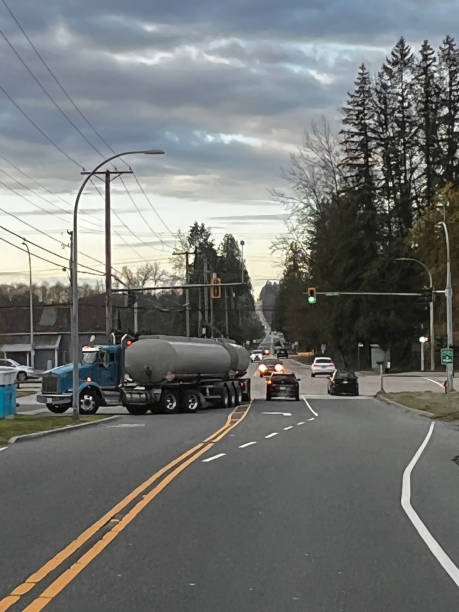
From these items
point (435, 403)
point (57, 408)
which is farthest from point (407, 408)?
point (57, 408)

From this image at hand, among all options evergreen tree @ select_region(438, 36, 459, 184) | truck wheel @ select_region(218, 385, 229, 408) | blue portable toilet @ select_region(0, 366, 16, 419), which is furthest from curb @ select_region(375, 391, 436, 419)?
evergreen tree @ select_region(438, 36, 459, 184)

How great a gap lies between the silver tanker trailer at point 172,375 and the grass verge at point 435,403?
28.1 feet

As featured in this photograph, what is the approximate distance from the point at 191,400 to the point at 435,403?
10.2 meters

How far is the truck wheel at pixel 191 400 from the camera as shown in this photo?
126 feet

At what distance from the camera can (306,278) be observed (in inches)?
3999

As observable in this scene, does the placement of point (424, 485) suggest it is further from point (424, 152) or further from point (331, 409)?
point (424, 152)

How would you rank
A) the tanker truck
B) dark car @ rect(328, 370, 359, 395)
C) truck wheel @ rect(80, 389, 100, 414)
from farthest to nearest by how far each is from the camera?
dark car @ rect(328, 370, 359, 395), truck wheel @ rect(80, 389, 100, 414), the tanker truck

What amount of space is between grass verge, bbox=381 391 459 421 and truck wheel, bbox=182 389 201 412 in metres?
9.05

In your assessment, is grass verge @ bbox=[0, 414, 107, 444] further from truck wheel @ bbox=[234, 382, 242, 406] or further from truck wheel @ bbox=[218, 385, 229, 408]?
truck wheel @ bbox=[234, 382, 242, 406]

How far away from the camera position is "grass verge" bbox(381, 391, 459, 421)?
32344 mm

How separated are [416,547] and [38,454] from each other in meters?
11.8

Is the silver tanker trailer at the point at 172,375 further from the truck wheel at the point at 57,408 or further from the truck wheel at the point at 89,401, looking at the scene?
the truck wheel at the point at 57,408

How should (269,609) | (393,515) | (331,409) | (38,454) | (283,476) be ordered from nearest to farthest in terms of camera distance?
(269,609) → (393,515) → (283,476) → (38,454) → (331,409)

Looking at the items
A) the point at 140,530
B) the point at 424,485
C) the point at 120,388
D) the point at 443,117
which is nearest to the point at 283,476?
the point at 424,485
